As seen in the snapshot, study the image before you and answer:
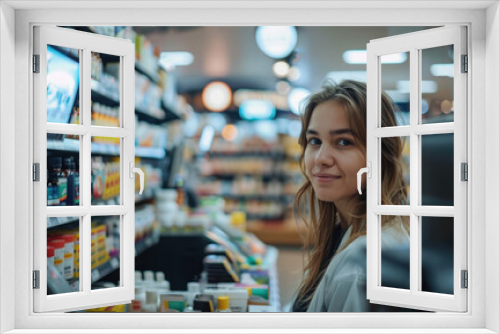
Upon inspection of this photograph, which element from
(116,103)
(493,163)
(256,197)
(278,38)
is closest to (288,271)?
(256,197)

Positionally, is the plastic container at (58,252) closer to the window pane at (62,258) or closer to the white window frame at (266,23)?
the window pane at (62,258)

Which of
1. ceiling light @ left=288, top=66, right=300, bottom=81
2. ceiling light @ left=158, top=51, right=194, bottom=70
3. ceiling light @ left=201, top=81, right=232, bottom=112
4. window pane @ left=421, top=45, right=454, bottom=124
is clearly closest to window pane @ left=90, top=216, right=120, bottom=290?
window pane @ left=421, top=45, right=454, bottom=124

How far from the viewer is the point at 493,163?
2.53 meters

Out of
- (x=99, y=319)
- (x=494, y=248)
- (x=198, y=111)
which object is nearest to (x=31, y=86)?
(x=99, y=319)

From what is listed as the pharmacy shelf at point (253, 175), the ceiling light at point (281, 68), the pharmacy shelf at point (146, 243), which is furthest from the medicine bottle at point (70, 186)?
the pharmacy shelf at point (253, 175)

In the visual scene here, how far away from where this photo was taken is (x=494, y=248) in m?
2.50

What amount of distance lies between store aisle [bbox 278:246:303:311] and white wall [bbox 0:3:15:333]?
13.4ft

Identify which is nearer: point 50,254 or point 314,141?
point 50,254

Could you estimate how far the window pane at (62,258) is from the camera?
2.86 m

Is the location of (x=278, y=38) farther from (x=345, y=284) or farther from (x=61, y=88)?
(x=61, y=88)

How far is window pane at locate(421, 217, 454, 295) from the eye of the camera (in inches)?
118

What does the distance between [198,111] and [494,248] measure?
8971 mm

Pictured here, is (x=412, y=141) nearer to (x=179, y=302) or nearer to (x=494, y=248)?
(x=494, y=248)

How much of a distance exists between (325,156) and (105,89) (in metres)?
1.69
